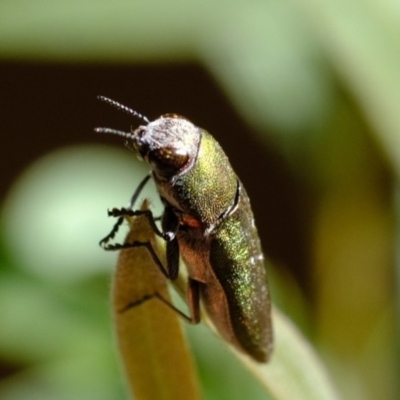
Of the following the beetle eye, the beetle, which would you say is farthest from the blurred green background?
the beetle eye

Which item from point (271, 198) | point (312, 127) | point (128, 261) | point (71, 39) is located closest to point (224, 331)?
point (128, 261)

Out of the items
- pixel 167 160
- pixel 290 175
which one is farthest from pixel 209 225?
pixel 290 175

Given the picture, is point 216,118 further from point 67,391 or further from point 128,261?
point 128,261

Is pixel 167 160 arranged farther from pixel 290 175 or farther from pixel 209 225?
pixel 290 175

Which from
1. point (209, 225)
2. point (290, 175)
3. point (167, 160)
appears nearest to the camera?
point (167, 160)

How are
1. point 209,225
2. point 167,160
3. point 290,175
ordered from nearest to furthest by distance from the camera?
point 167,160 → point 209,225 → point 290,175

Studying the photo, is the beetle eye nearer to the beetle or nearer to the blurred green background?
the beetle
